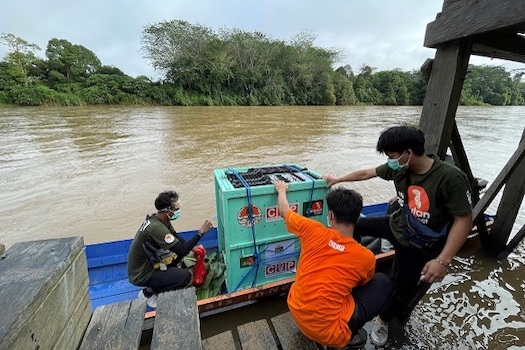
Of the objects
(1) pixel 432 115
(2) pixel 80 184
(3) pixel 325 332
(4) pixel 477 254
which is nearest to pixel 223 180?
(3) pixel 325 332

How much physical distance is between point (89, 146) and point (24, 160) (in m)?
2.33

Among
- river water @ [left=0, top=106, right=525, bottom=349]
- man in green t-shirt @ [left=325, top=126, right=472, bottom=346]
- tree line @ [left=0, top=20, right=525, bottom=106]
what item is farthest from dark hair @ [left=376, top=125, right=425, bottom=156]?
tree line @ [left=0, top=20, right=525, bottom=106]

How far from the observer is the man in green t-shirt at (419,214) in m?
1.84

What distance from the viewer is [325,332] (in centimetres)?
166

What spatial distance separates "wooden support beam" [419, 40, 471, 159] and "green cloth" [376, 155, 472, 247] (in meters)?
0.31

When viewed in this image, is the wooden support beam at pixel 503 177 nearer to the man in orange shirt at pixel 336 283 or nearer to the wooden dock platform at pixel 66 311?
the man in orange shirt at pixel 336 283

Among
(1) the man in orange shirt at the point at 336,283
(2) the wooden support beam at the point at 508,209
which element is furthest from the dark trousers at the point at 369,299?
(2) the wooden support beam at the point at 508,209

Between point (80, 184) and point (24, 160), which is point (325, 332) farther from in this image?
point (24, 160)

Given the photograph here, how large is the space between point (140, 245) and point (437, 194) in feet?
8.36

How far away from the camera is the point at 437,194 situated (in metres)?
1.91

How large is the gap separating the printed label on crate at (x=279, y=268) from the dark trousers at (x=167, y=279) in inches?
31.9

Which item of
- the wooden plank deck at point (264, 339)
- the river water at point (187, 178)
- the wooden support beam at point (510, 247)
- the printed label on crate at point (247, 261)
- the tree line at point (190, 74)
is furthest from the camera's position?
the tree line at point (190, 74)

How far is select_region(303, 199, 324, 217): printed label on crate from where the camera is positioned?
2598mm

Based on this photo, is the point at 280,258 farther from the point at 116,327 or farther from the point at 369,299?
the point at 116,327
